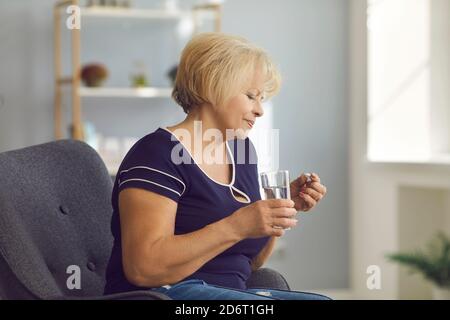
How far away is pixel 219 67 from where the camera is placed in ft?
4.32

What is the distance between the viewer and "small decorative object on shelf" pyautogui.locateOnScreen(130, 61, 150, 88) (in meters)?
3.54

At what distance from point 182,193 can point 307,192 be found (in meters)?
0.24

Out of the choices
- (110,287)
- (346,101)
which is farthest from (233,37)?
(346,101)

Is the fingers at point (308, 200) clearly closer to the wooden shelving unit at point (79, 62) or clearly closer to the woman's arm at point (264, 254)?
the woman's arm at point (264, 254)

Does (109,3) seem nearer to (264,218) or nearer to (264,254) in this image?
(264,254)

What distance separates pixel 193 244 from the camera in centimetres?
122

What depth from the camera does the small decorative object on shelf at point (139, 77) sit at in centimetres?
354

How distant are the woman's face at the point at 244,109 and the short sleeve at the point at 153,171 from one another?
116mm
